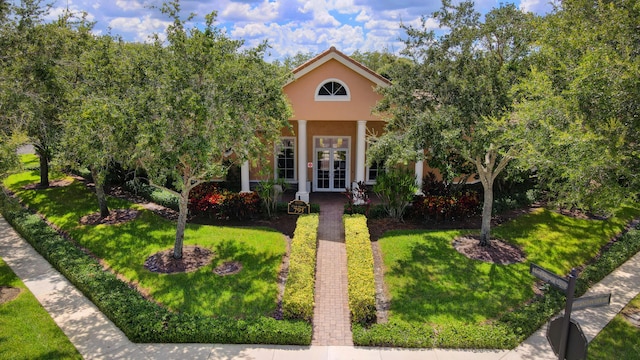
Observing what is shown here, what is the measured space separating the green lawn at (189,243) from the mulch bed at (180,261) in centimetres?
20

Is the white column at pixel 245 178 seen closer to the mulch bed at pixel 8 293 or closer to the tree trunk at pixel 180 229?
the tree trunk at pixel 180 229

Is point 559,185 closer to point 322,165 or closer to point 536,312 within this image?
point 536,312

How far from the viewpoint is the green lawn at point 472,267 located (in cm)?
1045

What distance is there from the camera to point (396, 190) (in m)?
15.7

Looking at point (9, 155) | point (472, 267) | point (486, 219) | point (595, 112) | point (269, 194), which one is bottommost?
point (472, 267)

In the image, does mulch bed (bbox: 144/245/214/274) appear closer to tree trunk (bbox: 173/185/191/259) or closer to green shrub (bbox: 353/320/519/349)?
tree trunk (bbox: 173/185/191/259)

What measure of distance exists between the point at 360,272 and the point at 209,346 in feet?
13.5

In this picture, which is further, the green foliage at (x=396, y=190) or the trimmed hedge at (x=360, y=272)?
the green foliage at (x=396, y=190)

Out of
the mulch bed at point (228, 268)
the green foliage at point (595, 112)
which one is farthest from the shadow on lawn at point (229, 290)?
the green foliage at point (595, 112)

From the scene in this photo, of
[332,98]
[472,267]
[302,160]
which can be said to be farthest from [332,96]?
[472,267]

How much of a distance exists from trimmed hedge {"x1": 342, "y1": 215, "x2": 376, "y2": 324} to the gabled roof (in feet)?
17.6

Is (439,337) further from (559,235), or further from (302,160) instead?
(302,160)

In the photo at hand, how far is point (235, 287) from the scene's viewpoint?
1126 centimetres

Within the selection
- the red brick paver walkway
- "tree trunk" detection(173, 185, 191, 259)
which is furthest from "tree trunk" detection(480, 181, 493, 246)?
"tree trunk" detection(173, 185, 191, 259)
